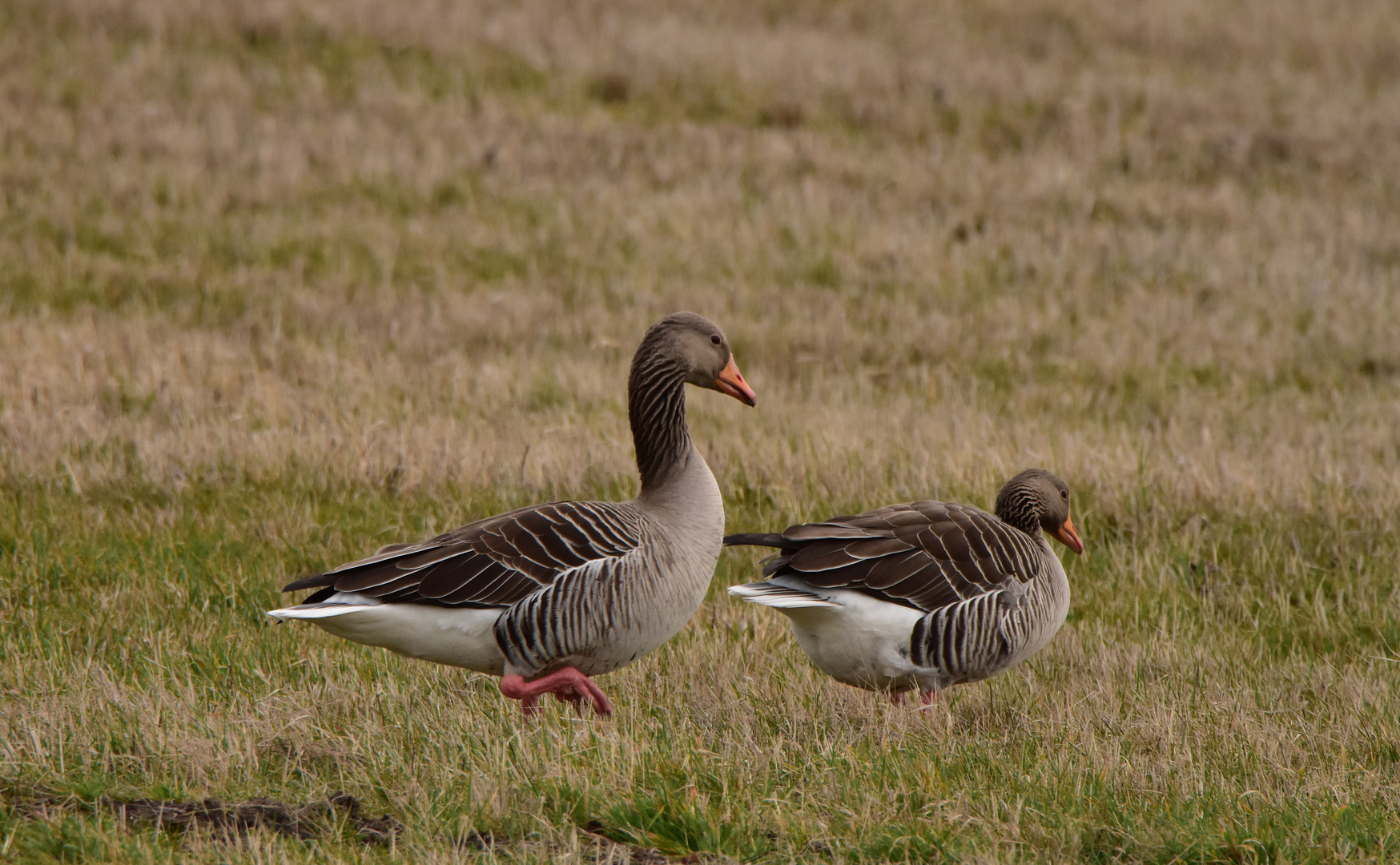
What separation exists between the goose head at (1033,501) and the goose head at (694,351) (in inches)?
58.7

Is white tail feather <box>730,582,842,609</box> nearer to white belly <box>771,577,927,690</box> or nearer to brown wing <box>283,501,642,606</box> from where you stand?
white belly <box>771,577,927,690</box>

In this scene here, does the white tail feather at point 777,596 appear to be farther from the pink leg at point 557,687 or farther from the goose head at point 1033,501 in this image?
the goose head at point 1033,501

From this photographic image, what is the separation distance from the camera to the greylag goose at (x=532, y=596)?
5227 mm

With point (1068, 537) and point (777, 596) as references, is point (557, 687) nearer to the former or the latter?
point (777, 596)

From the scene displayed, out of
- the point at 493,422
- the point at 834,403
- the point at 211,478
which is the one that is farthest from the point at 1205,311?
the point at 211,478

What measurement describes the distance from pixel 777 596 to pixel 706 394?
6344 mm

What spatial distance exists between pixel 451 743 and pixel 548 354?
7.05 metres

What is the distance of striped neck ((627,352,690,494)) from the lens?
19.9 ft

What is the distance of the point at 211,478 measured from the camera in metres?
8.18

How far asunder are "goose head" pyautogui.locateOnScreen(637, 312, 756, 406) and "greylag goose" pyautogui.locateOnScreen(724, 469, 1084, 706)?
82 cm

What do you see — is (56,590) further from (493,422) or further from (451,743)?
(493,422)

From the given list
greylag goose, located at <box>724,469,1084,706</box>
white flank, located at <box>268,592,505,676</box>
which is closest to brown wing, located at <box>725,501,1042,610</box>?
greylag goose, located at <box>724,469,1084,706</box>

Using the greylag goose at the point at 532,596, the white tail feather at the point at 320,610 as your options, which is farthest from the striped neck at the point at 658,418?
the white tail feather at the point at 320,610

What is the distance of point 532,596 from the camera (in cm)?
532
